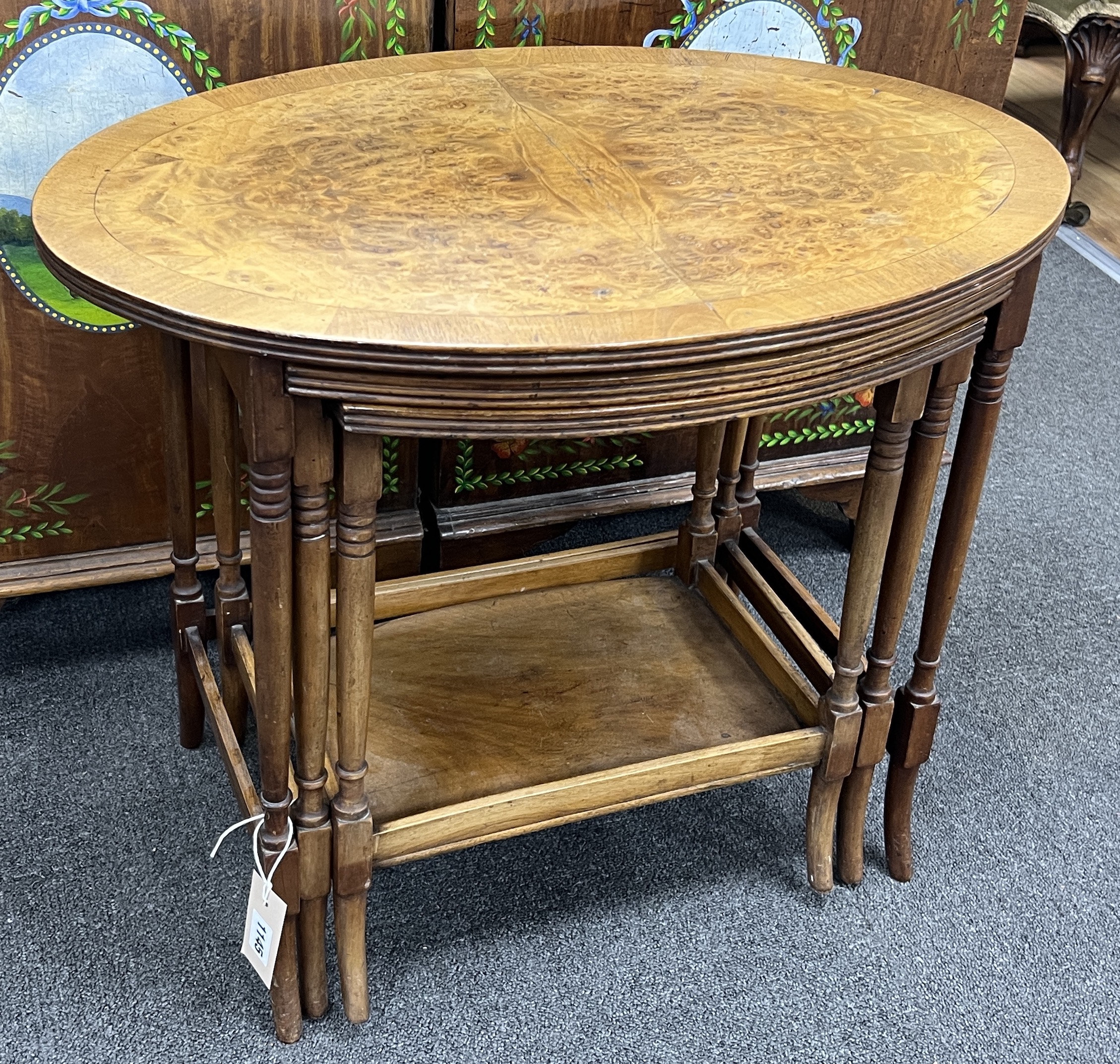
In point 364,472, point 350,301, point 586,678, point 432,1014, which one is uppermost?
point 350,301

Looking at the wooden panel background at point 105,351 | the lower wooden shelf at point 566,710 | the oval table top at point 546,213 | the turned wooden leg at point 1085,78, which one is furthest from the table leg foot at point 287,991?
the turned wooden leg at point 1085,78

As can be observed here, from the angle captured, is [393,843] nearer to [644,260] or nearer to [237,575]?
[237,575]

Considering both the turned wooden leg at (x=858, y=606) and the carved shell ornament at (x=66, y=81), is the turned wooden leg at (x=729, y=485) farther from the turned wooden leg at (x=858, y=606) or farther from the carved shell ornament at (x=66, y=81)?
the carved shell ornament at (x=66, y=81)

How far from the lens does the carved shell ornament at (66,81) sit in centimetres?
162

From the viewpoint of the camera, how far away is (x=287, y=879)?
1402mm

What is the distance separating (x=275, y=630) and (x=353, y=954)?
18.0 inches

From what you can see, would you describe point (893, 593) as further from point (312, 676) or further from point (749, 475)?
point (312, 676)

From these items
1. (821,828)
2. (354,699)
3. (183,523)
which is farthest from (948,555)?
(183,523)

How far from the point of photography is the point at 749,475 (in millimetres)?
2023

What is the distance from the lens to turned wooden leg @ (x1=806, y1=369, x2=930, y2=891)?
1.40 m

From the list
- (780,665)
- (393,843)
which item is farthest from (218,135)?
(780,665)

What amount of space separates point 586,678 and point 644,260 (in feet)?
2.28

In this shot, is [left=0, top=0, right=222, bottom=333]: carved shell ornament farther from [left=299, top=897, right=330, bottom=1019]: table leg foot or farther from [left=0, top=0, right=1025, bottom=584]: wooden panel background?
[left=299, top=897, right=330, bottom=1019]: table leg foot

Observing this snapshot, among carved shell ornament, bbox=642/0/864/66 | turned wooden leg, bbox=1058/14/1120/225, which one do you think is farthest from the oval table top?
turned wooden leg, bbox=1058/14/1120/225
